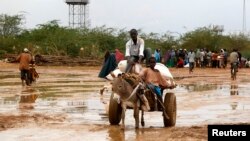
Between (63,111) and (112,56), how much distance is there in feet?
10.2

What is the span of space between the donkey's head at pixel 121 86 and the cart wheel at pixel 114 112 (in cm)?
106

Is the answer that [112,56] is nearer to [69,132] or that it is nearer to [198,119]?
[198,119]

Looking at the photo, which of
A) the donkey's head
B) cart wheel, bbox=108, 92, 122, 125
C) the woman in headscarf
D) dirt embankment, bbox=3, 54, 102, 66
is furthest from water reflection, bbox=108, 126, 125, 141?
dirt embankment, bbox=3, 54, 102, 66

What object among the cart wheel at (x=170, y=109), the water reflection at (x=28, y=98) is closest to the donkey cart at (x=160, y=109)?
the cart wheel at (x=170, y=109)

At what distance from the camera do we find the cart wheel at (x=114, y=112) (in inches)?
514

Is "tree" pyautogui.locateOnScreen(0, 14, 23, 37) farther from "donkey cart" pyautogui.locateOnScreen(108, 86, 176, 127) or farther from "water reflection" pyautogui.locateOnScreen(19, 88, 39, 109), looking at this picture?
"donkey cart" pyautogui.locateOnScreen(108, 86, 176, 127)

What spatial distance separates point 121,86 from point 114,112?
132 cm

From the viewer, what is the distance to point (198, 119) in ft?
47.4

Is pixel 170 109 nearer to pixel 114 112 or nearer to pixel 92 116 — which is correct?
pixel 114 112

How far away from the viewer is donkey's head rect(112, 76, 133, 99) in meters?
11.9

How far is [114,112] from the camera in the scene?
13.1 metres

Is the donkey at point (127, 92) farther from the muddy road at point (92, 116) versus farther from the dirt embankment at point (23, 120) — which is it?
the dirt embankment at point (23, 120)

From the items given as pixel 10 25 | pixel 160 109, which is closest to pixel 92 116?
pixel 160 109

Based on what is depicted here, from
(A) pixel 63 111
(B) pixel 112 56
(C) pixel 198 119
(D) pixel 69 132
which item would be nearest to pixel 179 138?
(D) pixel 69 132
